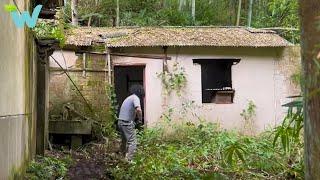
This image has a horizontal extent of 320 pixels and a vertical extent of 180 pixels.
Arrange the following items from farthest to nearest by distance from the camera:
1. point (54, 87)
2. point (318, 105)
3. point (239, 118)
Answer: point (239, 118) → point (54, 87) → point (318, 105)

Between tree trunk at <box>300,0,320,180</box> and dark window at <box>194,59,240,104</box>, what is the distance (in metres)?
10.1

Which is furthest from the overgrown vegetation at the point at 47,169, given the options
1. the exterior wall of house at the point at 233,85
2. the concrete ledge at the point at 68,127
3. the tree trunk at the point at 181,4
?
the tree trunk at the point at 181,4

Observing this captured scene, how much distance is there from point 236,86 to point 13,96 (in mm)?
9105

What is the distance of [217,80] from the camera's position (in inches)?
583

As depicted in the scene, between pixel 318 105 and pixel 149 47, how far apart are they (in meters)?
10.2

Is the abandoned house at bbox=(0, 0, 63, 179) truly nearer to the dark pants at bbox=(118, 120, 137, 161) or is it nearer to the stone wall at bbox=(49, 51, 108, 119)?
the dark pants at bbox=(118, 120, 137, 161)

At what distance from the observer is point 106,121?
1265cm

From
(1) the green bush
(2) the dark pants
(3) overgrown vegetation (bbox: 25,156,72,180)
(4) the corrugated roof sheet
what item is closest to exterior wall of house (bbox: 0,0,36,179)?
(3) overgrown vegetation (bbox: 25,156,72,180)

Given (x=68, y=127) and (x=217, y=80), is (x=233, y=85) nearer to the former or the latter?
(x=217, y=80)

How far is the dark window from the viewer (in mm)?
13547

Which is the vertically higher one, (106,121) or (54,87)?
(54,87)

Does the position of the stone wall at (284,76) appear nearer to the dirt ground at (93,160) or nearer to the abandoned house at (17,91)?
the dirt ground at (93,160)

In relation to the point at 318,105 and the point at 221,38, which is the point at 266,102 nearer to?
the point at 221,38

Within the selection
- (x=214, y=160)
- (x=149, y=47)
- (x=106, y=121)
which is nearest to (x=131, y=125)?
(x=214, y=160)
